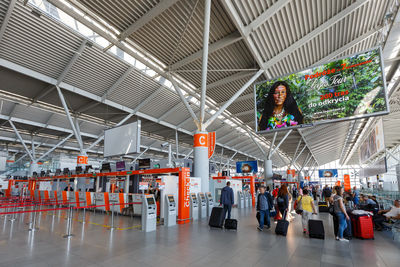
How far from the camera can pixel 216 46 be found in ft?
35.0

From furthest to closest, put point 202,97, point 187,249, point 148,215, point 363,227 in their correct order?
point 202,97
point 148,215
point 363,227
point 187,249

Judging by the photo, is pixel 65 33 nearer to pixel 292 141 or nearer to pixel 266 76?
pixel 266 76

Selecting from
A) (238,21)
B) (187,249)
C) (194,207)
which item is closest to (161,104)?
(194,207)

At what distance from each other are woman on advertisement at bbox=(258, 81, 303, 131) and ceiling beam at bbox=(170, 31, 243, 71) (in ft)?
8.81

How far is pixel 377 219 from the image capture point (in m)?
7.64

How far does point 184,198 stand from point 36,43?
9.91m

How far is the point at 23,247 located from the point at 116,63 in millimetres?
10159

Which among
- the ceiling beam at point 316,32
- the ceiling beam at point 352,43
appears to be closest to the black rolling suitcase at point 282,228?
the ceiling beam at point 352,43

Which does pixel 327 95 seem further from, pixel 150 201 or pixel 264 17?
pixel 150 201

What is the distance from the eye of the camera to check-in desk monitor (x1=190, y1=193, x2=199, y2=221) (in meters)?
9.62

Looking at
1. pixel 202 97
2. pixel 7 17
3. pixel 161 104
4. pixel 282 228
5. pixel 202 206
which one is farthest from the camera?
pixel 161 104

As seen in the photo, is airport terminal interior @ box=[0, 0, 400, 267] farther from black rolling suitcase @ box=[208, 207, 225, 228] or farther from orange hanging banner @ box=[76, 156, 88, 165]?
orange hanging banner @ box=[76, 156, 88, 165]

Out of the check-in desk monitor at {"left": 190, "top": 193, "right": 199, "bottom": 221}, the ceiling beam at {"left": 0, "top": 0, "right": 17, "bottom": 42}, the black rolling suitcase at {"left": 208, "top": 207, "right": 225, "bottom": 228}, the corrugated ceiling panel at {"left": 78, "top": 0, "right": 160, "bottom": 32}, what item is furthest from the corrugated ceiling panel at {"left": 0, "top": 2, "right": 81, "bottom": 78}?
the black rolling suitcase at {"left": 208, "top": 207, "right": 225, "bottom": 228}

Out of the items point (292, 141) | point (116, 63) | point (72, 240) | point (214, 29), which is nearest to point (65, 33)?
point (116, 63)
